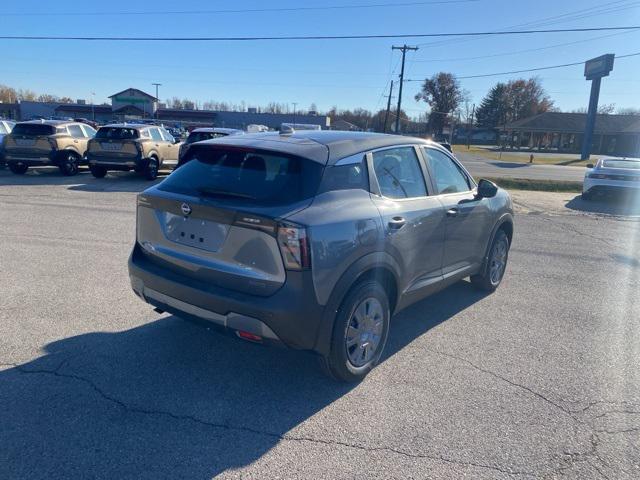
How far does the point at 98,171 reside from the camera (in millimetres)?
15531

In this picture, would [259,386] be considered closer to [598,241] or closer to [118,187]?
[598,241]

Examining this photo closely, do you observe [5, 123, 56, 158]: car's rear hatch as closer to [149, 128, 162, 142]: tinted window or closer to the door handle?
[149, 128, 162, 142]: tinted window

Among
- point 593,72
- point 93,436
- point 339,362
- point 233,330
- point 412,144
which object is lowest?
point 93,436

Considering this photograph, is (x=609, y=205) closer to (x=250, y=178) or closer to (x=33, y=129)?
(x=250, y=178)

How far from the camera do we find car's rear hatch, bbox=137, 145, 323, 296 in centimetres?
313

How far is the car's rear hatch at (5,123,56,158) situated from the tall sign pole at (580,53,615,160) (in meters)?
50.8

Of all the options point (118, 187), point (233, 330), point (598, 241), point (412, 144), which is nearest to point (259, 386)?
point (233, 330)

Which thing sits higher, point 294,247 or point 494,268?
point 294,247

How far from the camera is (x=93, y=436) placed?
9.43ft

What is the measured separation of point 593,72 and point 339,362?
57564mm

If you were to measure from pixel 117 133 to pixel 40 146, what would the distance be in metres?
2.32

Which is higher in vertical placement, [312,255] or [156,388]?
[312,255]

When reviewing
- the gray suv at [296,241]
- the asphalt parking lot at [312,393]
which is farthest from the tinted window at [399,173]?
the asphalt parking lot at [312,393]

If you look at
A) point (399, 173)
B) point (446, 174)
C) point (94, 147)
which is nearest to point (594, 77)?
point (94, 147)
